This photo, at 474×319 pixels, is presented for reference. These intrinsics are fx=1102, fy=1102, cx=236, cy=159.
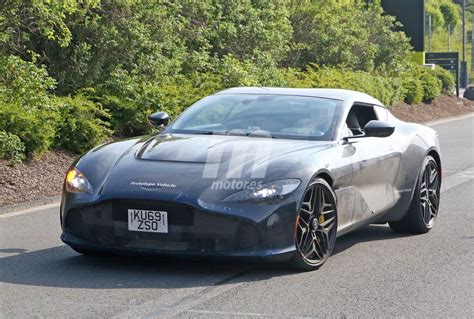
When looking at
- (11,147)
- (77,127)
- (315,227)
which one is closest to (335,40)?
(77,127)

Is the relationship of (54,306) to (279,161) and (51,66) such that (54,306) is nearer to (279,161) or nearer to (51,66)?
(279,161)

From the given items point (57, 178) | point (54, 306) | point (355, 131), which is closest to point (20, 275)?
point (54, 306)

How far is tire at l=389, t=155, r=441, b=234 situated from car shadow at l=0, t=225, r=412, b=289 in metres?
2.34

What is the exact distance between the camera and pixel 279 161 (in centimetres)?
821

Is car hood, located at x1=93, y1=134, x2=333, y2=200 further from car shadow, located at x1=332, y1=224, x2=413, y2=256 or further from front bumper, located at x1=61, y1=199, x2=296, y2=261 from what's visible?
car shadow, located at x1=332, y1=224, x2=413, y2=256

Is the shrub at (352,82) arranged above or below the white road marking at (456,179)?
below

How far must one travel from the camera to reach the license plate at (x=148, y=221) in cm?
793

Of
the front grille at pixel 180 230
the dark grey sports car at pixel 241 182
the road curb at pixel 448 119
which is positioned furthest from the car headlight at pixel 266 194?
the road curb at pixel 448 119

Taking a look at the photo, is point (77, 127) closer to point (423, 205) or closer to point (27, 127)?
point (27, 127)

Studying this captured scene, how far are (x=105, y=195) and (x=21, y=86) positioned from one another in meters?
7.78

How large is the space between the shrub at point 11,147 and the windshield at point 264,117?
481 centimetres

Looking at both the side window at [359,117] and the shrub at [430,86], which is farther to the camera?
the shrub at [430,86]

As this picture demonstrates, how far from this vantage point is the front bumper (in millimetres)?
7871

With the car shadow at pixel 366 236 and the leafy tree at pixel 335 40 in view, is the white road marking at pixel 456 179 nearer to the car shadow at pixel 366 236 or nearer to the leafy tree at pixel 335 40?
the car shadow at pixel 366 236
